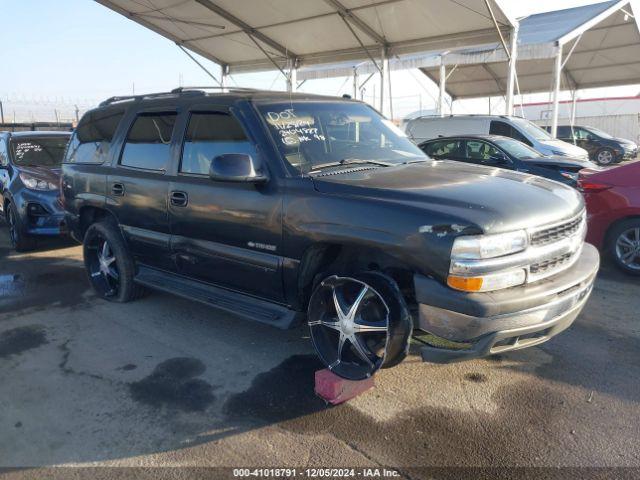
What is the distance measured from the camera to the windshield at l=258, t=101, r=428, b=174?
3.75m

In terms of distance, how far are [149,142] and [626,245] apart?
210 inches

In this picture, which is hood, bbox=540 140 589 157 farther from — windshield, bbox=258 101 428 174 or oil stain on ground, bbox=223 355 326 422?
oil stain on ground, bbox=223 355 326 422

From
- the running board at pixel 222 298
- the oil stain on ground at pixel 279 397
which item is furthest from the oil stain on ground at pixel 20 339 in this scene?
the oil stain on ground at pixel 279 397

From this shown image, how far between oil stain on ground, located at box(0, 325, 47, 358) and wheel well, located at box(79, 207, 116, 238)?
1.24 meters

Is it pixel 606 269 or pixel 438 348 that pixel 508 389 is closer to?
pixel 438 348

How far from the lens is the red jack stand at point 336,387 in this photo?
10.7ft

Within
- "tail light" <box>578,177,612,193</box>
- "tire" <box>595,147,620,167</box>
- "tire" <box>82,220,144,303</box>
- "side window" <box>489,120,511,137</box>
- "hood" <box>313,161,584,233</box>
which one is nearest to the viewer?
"hood" <box>313,161,584,233</box>

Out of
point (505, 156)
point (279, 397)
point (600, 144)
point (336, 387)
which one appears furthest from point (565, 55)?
point (279, 397)

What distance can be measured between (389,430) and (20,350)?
3.11 meters

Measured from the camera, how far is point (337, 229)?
321 cm

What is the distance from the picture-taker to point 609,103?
42.7m

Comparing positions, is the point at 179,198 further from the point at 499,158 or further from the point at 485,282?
the point at 499,158

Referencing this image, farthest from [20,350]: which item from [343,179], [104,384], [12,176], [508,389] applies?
[12,176]

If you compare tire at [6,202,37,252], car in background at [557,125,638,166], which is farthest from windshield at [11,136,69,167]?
car in background at [557,125,638,166]
